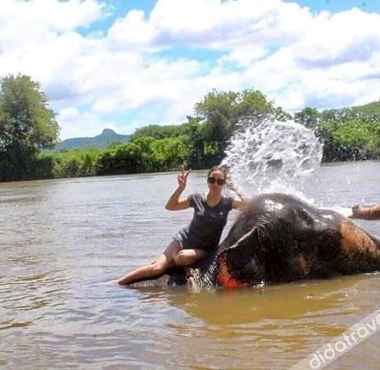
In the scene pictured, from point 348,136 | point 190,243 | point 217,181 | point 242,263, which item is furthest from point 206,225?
point 348,136

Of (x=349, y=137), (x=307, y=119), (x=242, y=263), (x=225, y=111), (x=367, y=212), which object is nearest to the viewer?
(x=367, y=212)

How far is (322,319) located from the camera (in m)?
6.24

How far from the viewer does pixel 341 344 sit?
5.39m

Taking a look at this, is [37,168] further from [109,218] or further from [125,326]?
[125,326]

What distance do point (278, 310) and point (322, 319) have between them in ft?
2.05

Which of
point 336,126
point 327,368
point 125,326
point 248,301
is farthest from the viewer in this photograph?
point 336,126

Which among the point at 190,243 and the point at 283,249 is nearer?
the point at 283,249

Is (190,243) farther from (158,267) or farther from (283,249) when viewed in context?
(283,249)

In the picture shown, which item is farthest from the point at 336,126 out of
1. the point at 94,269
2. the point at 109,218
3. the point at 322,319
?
the point at 322,319

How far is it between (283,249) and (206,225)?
996 mm

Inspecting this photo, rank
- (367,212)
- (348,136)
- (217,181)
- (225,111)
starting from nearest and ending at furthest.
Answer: (367,212) < (217,181) < (348,136) < (225,111)

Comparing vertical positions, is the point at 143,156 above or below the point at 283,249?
above

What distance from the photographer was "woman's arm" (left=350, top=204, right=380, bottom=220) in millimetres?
7836

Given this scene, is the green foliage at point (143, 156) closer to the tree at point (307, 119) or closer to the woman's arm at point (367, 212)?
the tree at point (307, 119)
